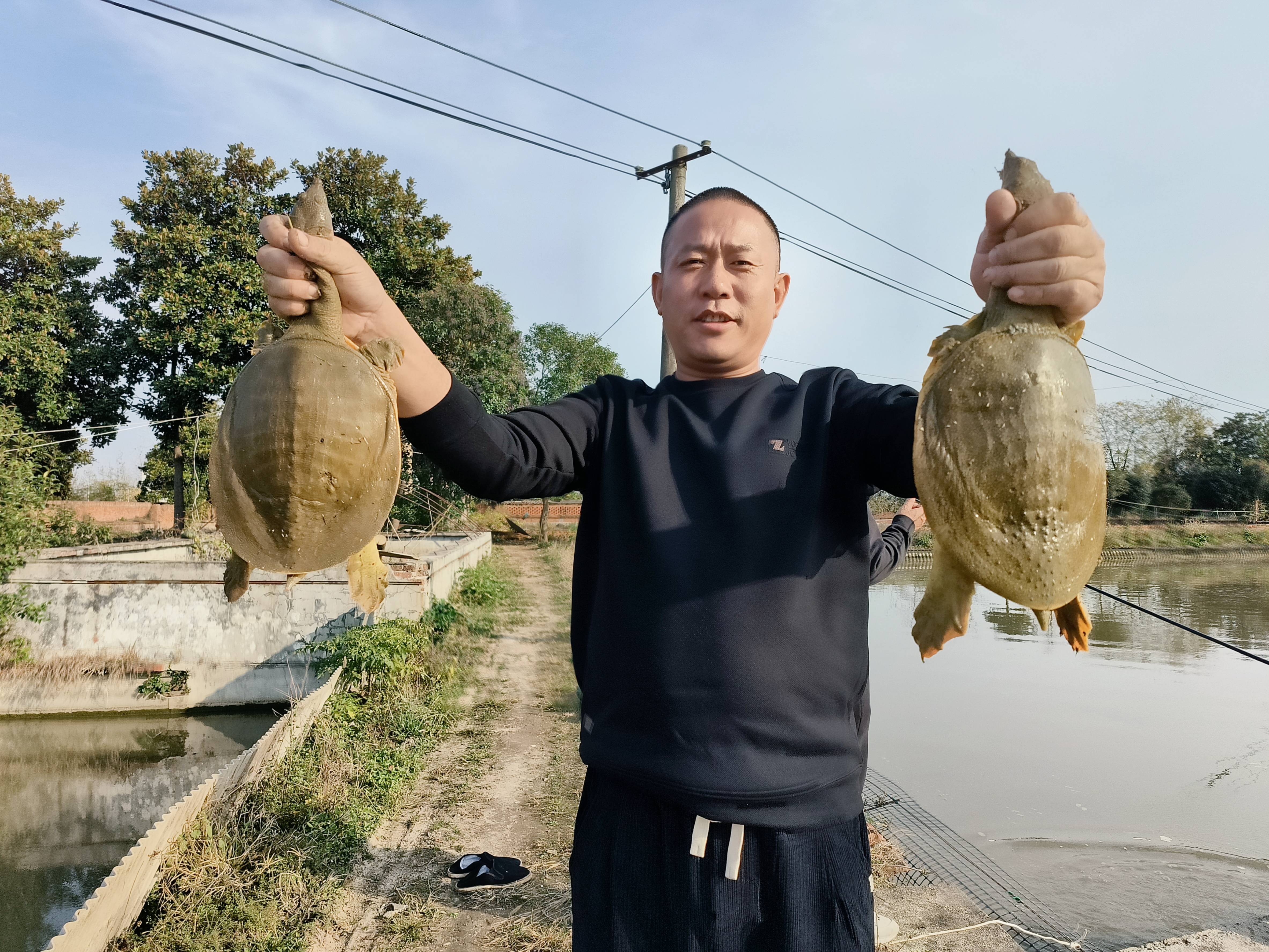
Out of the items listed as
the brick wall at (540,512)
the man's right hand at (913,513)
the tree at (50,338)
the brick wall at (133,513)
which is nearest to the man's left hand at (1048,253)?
the man's right hand at (913,513)

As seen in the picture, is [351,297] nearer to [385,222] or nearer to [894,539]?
[894,539]

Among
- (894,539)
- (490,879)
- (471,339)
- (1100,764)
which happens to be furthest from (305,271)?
(471,339)

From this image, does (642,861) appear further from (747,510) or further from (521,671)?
(521,671)

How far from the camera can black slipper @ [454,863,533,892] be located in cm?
451

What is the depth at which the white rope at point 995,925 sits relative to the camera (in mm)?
3887

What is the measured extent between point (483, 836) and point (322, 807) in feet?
3.80

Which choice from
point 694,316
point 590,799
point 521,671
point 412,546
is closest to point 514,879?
point 590,799

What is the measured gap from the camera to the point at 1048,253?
1.12 m

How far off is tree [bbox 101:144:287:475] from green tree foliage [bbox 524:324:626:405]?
1363cm

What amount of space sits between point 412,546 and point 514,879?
11.6 meters

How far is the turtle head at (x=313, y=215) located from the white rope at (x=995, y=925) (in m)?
4.18

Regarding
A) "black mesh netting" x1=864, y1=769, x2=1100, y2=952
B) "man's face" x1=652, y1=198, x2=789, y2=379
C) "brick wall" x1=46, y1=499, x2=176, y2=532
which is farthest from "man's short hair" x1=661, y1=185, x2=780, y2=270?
"brick wall" x1=46, y1=499, x2=176, y2=532

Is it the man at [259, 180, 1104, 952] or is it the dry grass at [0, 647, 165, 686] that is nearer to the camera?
the man at [259, 180, 1104, 952]

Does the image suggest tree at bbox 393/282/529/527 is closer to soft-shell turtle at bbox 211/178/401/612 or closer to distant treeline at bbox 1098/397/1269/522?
soft-shell turtle at bbox 211/178/401/612
